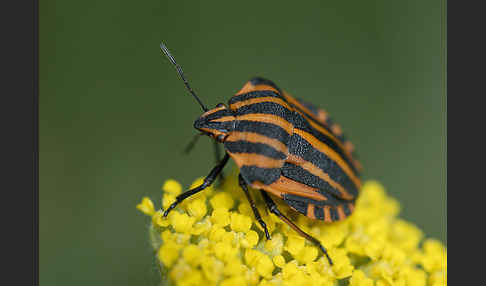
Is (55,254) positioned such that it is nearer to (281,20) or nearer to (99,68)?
(99,68)

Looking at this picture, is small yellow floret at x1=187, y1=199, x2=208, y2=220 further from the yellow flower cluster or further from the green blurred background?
the green blurred background

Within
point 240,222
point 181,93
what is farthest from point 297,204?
point 181,93

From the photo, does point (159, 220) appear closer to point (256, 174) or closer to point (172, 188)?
point (172, 188)

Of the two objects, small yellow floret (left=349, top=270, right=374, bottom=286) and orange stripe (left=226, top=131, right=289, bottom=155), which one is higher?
orange stripe (left=226, top=131, right=289, bottom=155)

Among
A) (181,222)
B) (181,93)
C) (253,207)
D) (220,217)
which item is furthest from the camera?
(181,93)

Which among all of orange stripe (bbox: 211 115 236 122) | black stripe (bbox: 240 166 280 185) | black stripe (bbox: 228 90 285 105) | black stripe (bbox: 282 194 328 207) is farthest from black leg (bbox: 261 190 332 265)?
black stripe (bbox: 228 90 285 105)
